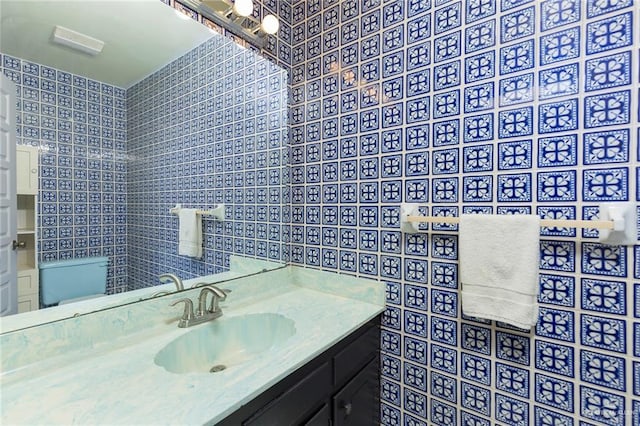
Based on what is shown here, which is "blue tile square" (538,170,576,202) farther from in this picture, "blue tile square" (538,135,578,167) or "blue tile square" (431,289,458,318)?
"blue tile square" (431,289,458,318)

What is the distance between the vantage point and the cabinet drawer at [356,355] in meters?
0.99

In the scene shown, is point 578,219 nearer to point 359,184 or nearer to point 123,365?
point 359,184

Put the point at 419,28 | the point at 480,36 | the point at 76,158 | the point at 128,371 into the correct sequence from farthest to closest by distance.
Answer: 1. the point at 419,28
2. the point at 480,36
3. the point at 76,158
4. the point at 128,371

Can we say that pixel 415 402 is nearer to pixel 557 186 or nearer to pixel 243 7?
pixel 557 186

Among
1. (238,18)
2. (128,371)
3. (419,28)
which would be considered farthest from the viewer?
(238,18)

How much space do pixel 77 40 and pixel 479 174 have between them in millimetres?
1348

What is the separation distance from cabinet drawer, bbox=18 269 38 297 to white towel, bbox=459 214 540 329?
4.25 feet

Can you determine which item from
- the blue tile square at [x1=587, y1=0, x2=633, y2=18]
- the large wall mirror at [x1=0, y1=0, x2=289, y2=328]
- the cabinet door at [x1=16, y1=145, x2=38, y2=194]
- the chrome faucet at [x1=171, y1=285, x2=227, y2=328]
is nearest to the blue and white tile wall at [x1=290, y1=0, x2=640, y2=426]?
the blue tile square at [x1=587, y1=0, x2=633, y2=18]

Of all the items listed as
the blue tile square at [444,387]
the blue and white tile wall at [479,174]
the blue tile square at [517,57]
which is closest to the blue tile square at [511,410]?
the blue and white tile wall at [479,174]

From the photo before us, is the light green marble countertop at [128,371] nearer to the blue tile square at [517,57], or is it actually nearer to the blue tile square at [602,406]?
the blue tile square at [602,406]

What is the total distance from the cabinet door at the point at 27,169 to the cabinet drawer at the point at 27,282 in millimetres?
225

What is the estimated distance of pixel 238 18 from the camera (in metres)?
1.23

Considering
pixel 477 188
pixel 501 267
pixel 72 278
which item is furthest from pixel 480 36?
pixel 72 278

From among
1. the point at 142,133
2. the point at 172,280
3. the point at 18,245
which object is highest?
the point at 142,133
